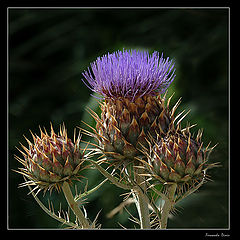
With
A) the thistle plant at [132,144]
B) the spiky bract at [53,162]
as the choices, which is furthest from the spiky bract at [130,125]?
the spiky bract at [53,162]

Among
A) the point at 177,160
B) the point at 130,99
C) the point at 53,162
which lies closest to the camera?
the point at 177,160

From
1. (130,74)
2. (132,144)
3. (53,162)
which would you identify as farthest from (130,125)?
(53,162)

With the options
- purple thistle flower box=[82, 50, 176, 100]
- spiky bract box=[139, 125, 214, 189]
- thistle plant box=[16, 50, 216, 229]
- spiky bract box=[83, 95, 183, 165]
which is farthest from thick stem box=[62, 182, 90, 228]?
purple thistle flower box=[82, 50, 176, 100]

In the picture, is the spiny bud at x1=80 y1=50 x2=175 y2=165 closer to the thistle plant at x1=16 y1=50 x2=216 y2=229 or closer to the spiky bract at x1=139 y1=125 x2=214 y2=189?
the thistle plant at x1=16 y1=50 x2=216 y2=229

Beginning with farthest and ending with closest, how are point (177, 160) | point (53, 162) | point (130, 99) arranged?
point (130, 99)
point (53, 162)
point (177, 160)

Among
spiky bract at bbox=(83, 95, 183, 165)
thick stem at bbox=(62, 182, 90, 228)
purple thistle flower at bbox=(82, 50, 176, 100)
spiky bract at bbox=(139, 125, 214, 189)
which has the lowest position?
thick stem at bbox=(62, 182, 90, 228)

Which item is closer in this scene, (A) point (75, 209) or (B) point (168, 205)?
(B) point (168, 205)

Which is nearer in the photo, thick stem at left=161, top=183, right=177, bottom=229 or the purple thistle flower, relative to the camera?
thick stem at left=161, top=183, right=177, bottom=229

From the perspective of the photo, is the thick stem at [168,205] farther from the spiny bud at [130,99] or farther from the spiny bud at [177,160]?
the spiny bud at [130,99]

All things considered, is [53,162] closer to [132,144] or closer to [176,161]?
[132,144]
